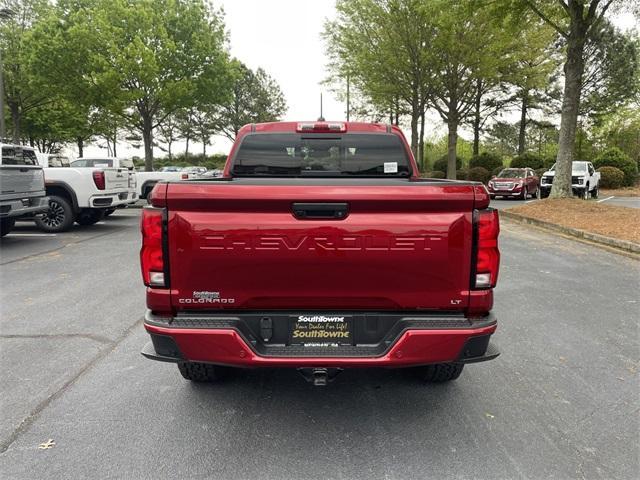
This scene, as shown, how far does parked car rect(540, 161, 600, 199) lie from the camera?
21.7 meters

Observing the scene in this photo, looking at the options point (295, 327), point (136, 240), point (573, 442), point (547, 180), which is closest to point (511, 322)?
point (573, 442)

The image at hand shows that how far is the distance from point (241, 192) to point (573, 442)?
8.02ft

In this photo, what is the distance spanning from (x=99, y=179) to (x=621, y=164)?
30.7 m

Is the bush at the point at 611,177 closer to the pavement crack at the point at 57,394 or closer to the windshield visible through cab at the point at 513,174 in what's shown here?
the windshield visible through cab at the point at 513,174

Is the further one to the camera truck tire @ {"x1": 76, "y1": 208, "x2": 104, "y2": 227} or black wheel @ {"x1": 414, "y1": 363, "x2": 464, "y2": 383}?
truck tire @ {"x1": 76, "y1": 208, "x2": 104, "y2": 227}

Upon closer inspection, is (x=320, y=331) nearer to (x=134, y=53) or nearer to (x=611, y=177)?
(x=134, y=53)

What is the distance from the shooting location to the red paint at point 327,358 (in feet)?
8.36

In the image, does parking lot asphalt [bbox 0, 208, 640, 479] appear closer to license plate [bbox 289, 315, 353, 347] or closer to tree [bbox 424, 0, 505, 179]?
license plate [bbox 289, 315, 353, 347]

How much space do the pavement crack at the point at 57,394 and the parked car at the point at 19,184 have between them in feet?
19.9

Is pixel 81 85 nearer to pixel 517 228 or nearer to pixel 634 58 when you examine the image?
pixel 517 228

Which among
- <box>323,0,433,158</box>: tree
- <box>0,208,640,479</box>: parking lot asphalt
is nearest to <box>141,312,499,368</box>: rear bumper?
<box>0,208,640,479</box>: parking lot asphalt

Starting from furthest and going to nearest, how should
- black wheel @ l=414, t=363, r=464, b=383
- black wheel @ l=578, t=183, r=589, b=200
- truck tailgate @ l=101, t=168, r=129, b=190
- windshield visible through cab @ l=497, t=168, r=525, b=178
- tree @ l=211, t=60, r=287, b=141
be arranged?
tree @ l=211, t=60, r=287, b=141
windshield visible through cab @ l=497, t=168, r=525, b=178
black wheel @ l=578, t=183, r=589, b=200
truck tailgate @ l=101, t=168, r=129, b=190
black wheel @ l=414, t=363, r=464, b=383

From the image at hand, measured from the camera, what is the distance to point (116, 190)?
12.2 metres

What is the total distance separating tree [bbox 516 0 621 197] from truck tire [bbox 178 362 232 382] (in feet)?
50.5
